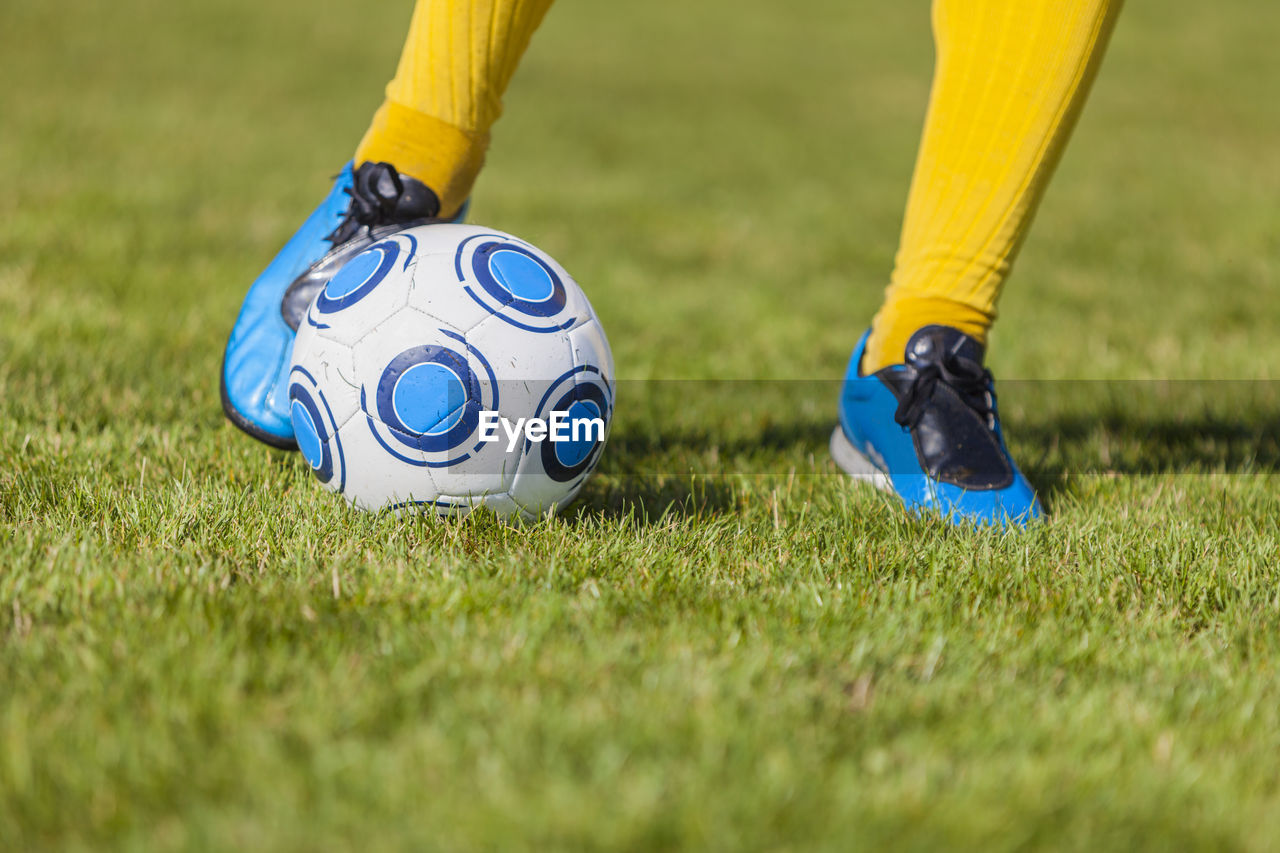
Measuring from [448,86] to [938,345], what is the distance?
54.1 inches

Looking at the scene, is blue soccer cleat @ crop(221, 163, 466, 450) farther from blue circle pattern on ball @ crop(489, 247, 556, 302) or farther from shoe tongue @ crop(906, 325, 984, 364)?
shoe tongue @ crop(906, 325, 984, 364)

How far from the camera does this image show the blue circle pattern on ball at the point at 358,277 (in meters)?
2.34

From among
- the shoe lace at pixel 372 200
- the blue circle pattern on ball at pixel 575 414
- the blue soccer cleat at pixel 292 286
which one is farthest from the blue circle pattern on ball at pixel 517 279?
the shoe lace at pixel 372 200

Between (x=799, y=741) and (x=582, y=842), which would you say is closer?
(x=582, y=842)

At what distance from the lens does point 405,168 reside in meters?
2.74

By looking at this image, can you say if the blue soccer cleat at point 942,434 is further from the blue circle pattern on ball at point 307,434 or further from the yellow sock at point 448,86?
the blue circle pattern on ball at point 307,434

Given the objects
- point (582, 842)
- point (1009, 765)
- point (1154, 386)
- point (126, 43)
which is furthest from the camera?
point (126, 43)

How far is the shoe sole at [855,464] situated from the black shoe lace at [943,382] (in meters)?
0.16

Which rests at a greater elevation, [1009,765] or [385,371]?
[385,371]

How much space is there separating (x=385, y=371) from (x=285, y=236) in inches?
159

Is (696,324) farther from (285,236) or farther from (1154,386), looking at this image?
(285,236)

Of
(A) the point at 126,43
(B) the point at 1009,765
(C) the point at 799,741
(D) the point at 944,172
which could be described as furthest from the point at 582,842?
(A) the point at 126,43

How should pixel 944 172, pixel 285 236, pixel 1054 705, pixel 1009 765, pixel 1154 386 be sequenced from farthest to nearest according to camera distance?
1. pixel 285 236
2. pixel 1154 386
3. pixel 944 172
4. pixel 1054 705
5. pixel 1009 765

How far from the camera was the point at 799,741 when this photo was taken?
1.54 m
